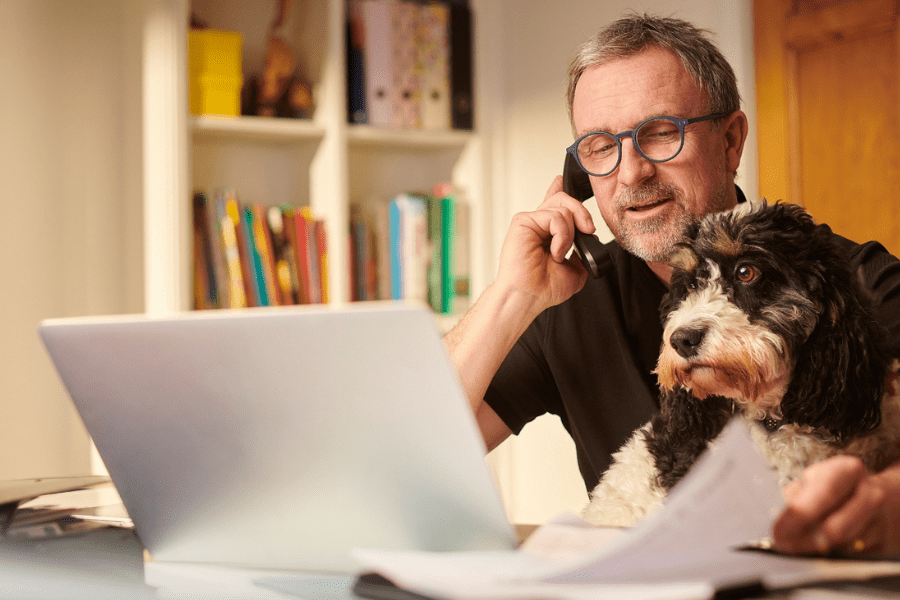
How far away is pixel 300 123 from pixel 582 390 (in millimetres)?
1674

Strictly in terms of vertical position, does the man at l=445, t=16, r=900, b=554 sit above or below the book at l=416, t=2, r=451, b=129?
below

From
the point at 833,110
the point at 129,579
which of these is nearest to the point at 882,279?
the point at 129,579

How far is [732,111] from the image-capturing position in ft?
4.91

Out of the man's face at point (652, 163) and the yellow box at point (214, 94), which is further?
the yellow box at point (214, 94)

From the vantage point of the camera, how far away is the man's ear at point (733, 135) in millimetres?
1510

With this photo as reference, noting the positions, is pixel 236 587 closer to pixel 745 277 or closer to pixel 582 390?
pixel 745 277

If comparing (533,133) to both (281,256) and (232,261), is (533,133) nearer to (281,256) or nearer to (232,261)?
(281,256)

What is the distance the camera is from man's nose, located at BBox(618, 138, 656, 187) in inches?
55.8

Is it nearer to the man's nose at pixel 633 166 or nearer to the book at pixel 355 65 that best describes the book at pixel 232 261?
the book at pixel 355 65

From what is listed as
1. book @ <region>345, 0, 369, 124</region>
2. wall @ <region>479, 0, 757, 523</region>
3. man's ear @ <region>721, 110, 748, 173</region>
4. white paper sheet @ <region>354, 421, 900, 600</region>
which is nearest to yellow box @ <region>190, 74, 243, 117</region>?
book @ <region>345, 0, 369, 124</region>

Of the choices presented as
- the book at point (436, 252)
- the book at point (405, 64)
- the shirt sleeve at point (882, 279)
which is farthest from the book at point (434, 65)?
the shirt sleeve at point (882, 279)

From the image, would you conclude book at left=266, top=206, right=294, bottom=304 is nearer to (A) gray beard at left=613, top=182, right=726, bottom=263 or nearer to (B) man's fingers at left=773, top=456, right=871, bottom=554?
(A) gray beard at left=613, top=182, right=726, bottom=263

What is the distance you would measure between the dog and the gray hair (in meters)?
0.40

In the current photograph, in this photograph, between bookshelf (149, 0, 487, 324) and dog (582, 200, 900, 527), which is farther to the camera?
bookshelf (149, 0, 487, 324)
